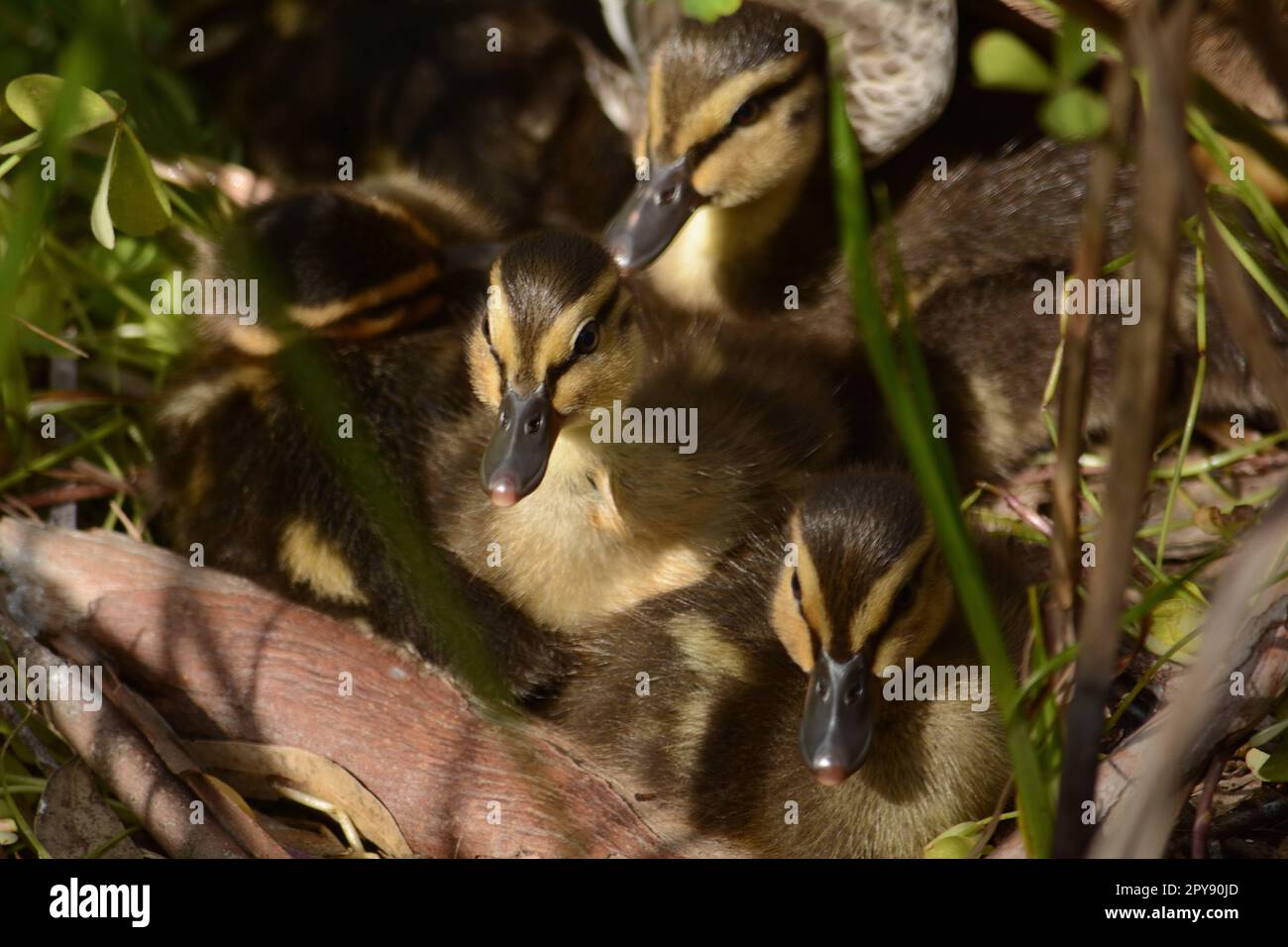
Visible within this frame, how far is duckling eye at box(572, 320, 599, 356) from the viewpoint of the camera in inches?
76.7

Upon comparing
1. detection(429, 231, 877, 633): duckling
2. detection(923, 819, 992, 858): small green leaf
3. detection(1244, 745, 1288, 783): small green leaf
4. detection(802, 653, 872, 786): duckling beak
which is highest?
detection(429, 231, 877, 633): duckling

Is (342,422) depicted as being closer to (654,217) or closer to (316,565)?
(316,565)

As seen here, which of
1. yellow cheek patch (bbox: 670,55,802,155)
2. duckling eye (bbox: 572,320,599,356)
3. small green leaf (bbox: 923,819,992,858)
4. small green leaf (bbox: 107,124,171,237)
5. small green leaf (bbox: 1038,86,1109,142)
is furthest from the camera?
yellow cheek patch (bbox: 670,55,802,155)

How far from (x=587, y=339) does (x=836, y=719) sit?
0.61 m

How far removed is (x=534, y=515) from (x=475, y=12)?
144 cm

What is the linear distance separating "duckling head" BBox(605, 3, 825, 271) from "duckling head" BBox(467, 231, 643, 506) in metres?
0.39

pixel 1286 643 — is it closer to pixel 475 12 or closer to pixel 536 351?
pixel 536 351

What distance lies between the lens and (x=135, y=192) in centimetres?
208

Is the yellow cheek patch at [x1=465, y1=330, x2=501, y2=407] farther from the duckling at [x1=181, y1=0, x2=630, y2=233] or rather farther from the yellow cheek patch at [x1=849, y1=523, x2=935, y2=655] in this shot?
the duckling at [x1=181, y1=0, x2=630, y2=233]

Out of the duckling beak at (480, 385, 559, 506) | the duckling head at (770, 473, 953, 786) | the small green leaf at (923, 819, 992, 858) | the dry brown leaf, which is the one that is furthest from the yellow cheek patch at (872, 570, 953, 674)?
the dry brown leaf

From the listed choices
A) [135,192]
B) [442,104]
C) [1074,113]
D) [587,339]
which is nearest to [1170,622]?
[1074,113]

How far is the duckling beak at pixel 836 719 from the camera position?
1729 mm

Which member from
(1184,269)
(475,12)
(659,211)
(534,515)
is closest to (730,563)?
(534,515)

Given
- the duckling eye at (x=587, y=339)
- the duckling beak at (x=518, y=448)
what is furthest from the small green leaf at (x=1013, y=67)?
the duckling beak at (x=518, y=448)
